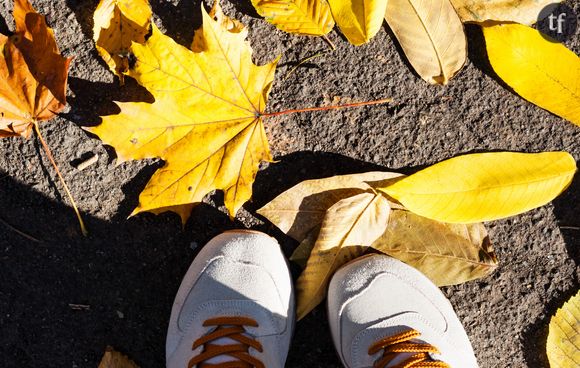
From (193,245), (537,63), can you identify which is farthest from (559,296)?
(193,245)

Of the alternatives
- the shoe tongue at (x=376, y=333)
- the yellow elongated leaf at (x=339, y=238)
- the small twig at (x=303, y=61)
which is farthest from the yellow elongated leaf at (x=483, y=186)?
the small twig at (x=303, y=61)

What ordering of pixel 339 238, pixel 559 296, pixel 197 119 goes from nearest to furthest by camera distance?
pixel 197 119 < pixel 339 238 < pixel 559 296

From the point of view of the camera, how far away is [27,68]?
1.47m

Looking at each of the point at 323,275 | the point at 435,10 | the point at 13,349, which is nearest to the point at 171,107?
the point at 323,275

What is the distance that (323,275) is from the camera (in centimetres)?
161

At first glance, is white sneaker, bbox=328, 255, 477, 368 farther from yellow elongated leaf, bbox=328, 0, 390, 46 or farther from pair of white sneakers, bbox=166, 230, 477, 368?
yellow elongated leaf, bbox=328, 0, 390, 46

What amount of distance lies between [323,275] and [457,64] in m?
0.71

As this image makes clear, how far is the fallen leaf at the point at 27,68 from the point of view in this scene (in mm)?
1469

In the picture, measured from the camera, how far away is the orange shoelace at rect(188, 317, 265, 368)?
152 cm

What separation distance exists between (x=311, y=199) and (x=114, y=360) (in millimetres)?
738

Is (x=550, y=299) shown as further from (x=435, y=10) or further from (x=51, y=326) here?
(x=51, y=326)

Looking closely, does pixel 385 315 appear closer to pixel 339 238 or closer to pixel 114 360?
pixel 339 238

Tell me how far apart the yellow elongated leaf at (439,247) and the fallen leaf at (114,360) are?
0.79 metres

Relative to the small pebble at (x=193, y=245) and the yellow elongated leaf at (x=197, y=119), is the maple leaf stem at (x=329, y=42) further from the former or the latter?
the small pebble at (x=193, y=245)
